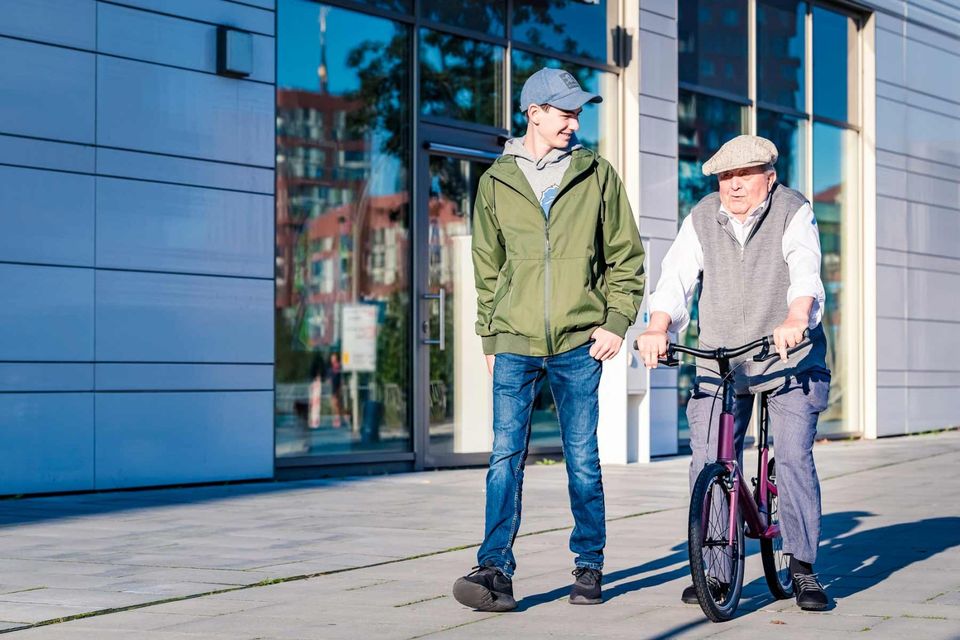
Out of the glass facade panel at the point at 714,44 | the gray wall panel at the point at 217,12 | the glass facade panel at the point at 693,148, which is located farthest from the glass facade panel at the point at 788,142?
the gray wall panel at the point at 217,12

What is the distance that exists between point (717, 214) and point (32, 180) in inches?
217

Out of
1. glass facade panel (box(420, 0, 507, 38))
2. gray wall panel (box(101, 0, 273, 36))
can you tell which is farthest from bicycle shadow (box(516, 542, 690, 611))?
glass facade panel (box(420, 0, 507, 38))

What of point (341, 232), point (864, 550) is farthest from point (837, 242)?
point (864, 550)

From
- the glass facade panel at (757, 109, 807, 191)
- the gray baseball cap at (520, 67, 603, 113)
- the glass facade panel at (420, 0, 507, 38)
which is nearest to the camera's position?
the gray baseball cap at (520, 67, 603, 113)

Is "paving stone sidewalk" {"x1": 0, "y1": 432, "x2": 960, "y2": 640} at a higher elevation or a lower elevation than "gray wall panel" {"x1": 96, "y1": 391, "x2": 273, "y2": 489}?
lower

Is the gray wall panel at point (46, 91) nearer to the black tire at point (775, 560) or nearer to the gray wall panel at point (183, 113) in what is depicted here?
the gray wall panel at point (183, 113)

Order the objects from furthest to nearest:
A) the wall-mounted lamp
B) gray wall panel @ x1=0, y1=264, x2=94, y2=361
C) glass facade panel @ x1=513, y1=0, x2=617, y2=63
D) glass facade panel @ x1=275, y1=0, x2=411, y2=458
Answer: glass facade panel @ x1=513, y1=0, x2=617, y2=63 → glass facade panel @ x1=275, y1=0, x2=411, y2=458 → the wall-mounted lamp → gray wall panel @ x1=0, y1=264, x2=94, y2=361

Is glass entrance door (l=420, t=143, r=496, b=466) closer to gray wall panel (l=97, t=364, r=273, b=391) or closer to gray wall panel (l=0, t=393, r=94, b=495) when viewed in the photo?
gray wall panel (l=97, t=364, r=273, b=391)

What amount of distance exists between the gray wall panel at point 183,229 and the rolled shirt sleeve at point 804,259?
18.8ft

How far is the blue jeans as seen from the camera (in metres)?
5.32

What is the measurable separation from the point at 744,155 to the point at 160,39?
6.01 metres

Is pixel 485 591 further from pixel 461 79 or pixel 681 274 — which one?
pixel 461 79

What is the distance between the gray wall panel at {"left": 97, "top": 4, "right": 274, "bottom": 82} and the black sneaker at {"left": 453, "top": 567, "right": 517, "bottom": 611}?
5.87 m

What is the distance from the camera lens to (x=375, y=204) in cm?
1197
